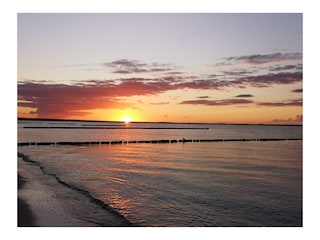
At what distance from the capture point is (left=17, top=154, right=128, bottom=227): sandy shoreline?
21.6 feet

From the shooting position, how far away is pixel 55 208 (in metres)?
7.30

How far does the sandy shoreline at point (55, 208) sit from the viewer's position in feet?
21.6

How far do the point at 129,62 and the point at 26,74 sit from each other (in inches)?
118

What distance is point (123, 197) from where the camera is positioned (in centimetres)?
900

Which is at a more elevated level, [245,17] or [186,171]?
[245,17]

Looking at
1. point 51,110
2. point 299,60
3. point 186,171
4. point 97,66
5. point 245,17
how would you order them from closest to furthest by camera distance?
point 245,17, point 299,60, point 97,66, point 51,110, point 186,171

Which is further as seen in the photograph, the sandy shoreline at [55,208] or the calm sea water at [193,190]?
the calm sea water at [193,190]

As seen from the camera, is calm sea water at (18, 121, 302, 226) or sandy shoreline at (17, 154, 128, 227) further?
calm sea water at (18, 121, 302, 226)

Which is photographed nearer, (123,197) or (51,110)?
(123,197)

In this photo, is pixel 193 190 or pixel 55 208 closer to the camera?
pixel 55 208
